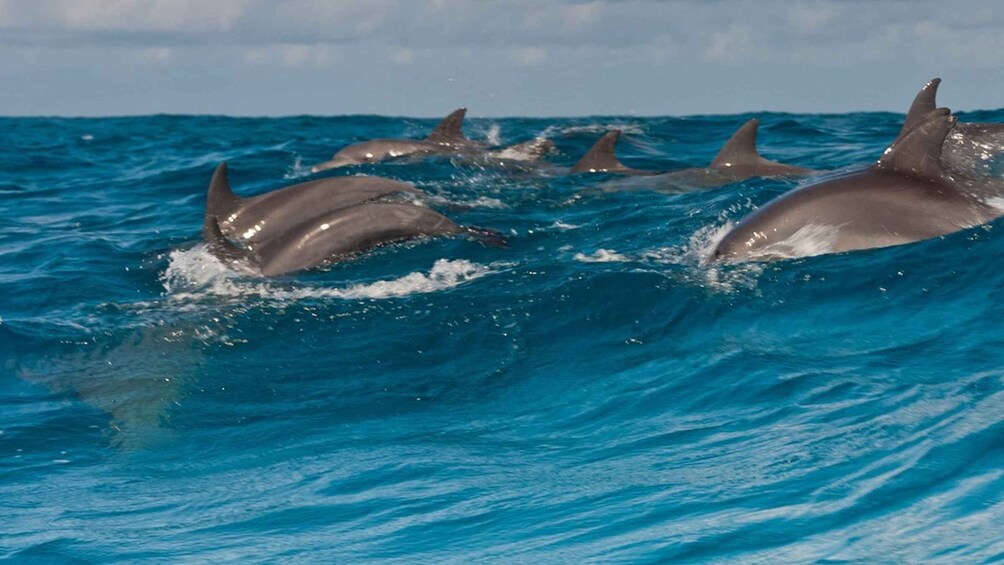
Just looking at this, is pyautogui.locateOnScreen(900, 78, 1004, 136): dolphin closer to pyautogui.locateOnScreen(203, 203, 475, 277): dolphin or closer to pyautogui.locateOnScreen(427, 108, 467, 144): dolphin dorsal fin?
pyautogui.locateOnScreen(203, 203, 475, 277): dolphin

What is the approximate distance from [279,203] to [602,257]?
15.2 ft

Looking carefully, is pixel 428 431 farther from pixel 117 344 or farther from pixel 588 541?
pixel 117 344

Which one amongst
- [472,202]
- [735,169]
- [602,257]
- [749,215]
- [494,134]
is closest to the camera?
[749,215]

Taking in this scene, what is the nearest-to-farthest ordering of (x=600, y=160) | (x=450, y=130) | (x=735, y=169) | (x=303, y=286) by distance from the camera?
(x=303, y=286) → (x=735, y=169) → (x=600, y=160) → (x=450, y=130)

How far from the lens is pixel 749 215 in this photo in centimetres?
1177

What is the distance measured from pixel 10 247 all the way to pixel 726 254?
34.8ft

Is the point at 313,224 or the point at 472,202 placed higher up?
the point at 472,202

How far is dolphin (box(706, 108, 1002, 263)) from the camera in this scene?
10.8m

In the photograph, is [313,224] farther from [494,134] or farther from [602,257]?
[494,134]

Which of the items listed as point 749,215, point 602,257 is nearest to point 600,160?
point 602,257

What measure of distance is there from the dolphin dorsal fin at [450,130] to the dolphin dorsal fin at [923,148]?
42.1ft

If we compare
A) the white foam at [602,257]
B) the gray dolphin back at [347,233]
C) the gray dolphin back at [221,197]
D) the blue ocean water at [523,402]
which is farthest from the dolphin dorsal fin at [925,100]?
the gray dolphin back at [221,197]

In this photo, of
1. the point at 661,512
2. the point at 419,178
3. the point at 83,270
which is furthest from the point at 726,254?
the point at 419,178

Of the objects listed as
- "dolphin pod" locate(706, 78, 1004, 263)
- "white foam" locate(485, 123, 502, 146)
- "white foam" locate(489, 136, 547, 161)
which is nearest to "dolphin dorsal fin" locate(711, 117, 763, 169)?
"white foam" locate(489, 136, 547, 161)
